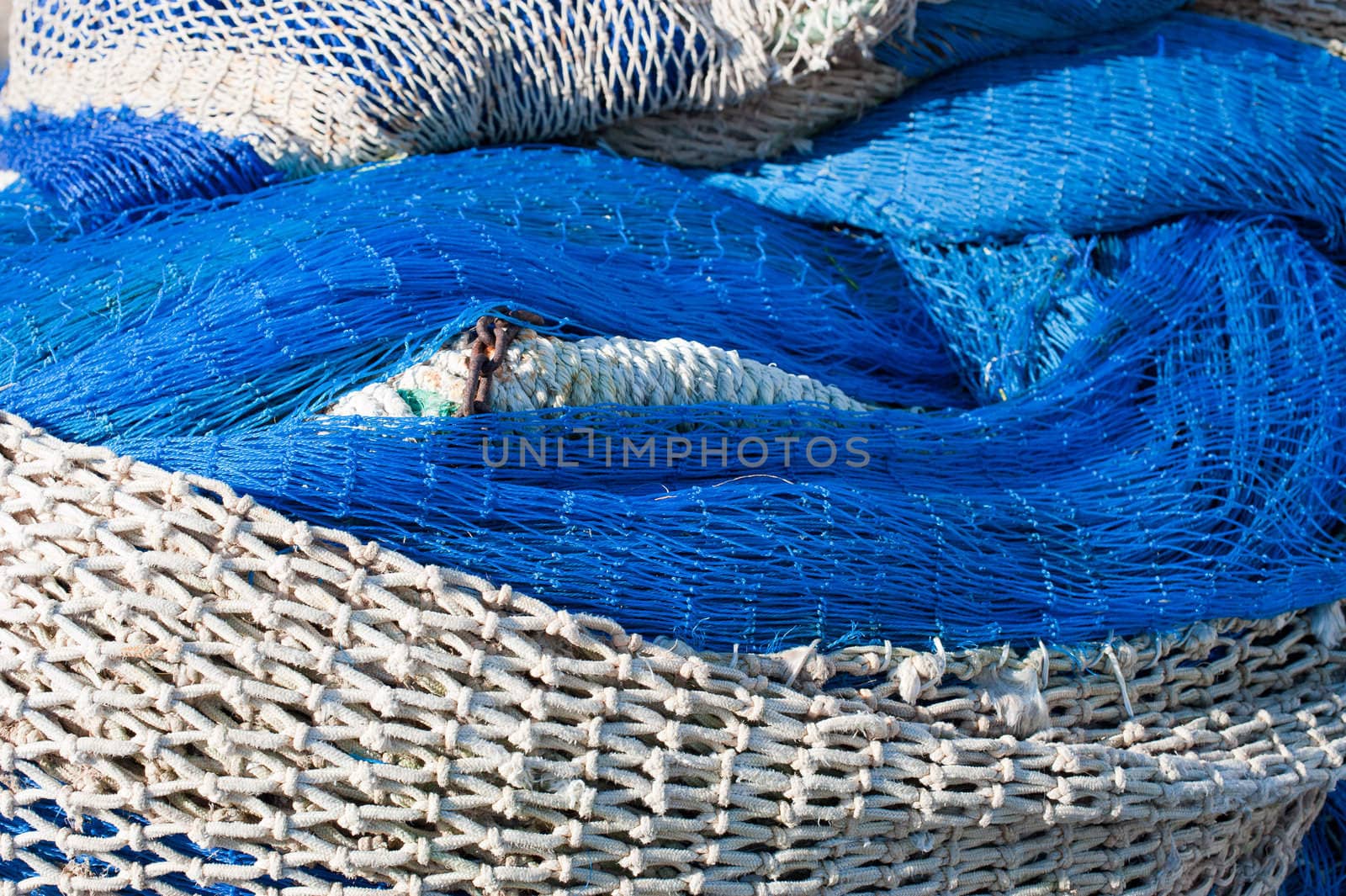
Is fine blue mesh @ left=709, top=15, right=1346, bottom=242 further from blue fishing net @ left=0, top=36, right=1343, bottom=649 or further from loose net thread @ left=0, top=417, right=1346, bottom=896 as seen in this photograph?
loose net thread @ left=0, top=417, right=1346, bottom=896

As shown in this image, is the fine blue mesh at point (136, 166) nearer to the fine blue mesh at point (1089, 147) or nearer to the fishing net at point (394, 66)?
the fishing net at point (394, 66)

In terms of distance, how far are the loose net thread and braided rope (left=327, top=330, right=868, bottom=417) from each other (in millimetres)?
212

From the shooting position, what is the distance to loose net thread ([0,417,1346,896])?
112 cm

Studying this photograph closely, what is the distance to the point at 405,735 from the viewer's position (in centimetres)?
112

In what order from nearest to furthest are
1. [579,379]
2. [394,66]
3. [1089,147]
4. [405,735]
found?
[405,735] → [579,379] → [394,66] → [1089,147]

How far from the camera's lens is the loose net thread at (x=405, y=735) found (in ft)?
3.67

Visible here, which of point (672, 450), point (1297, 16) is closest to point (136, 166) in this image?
point (672, 450)

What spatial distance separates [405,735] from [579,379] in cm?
44

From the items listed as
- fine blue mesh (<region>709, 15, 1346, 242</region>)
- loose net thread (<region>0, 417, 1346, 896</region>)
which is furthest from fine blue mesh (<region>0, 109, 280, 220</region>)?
fine blue mesh (<region>709, 15, 1346, 242</region>)

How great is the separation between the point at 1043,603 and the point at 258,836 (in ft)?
2.75

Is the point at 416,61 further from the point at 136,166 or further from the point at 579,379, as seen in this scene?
the point at 579,379

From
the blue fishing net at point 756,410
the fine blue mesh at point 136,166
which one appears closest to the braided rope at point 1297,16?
the blue fishing net at point 756,410

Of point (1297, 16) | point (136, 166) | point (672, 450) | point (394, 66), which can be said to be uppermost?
point (1297, 16)

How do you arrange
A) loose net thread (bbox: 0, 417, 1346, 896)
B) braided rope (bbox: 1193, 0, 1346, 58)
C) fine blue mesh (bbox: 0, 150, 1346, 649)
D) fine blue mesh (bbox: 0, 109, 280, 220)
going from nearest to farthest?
1. loose net thread (bbox: 0, 417, 1346, 896)
2. fine blue mesh (bbox: 0, 150, 1346, 649)
3. fine blue mesh (bbox: 0, 109, 280, 220)
4. braided rope (bbox: 1193, 0, 1346, 58)
